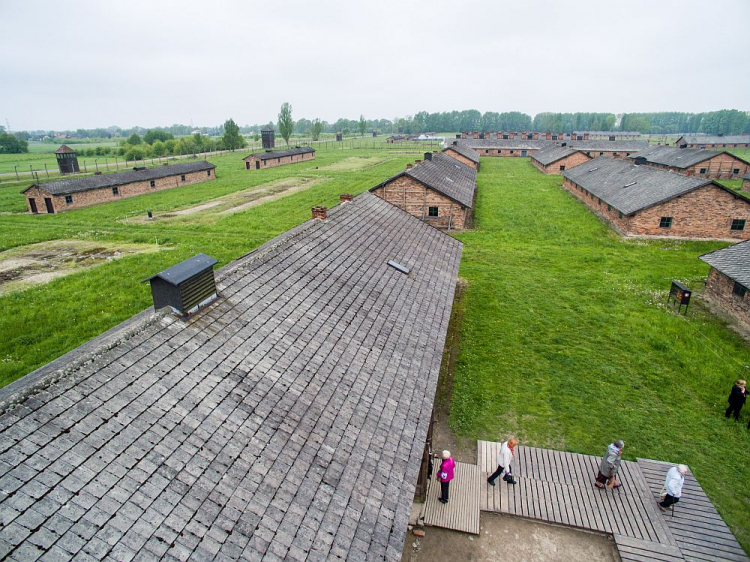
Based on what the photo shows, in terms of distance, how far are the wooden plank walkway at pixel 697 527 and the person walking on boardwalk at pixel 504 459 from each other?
297 centimetres

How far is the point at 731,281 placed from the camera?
16188mm

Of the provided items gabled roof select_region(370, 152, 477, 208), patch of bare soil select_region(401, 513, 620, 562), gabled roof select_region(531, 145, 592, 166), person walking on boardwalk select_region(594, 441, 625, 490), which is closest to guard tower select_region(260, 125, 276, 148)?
gabled roof select_region(531, 145, 592, 166)

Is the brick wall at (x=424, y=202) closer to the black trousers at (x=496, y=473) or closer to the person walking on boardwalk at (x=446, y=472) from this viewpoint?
the black trousers at (x=496, y=473)

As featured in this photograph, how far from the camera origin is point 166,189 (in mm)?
48562

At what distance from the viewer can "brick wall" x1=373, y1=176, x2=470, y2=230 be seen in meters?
29.6

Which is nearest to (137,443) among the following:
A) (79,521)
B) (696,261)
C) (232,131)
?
(79,521)

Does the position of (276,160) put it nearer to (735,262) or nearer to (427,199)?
(427,199)

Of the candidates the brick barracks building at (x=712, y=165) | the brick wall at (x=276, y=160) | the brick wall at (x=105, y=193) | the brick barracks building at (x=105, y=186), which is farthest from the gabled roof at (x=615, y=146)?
the brick wall at (x=105, y=193)

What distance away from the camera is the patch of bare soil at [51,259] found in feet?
66.9

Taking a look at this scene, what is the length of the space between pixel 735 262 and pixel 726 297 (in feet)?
4.60

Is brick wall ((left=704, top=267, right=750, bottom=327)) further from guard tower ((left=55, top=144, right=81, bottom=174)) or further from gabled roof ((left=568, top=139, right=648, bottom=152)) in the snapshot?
guard tower ((left=55, top=144, right=81, bottom=174))

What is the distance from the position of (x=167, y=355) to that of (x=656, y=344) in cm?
1504

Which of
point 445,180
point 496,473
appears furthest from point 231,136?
point 496,473

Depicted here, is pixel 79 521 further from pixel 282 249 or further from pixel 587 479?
pixel 587 479
